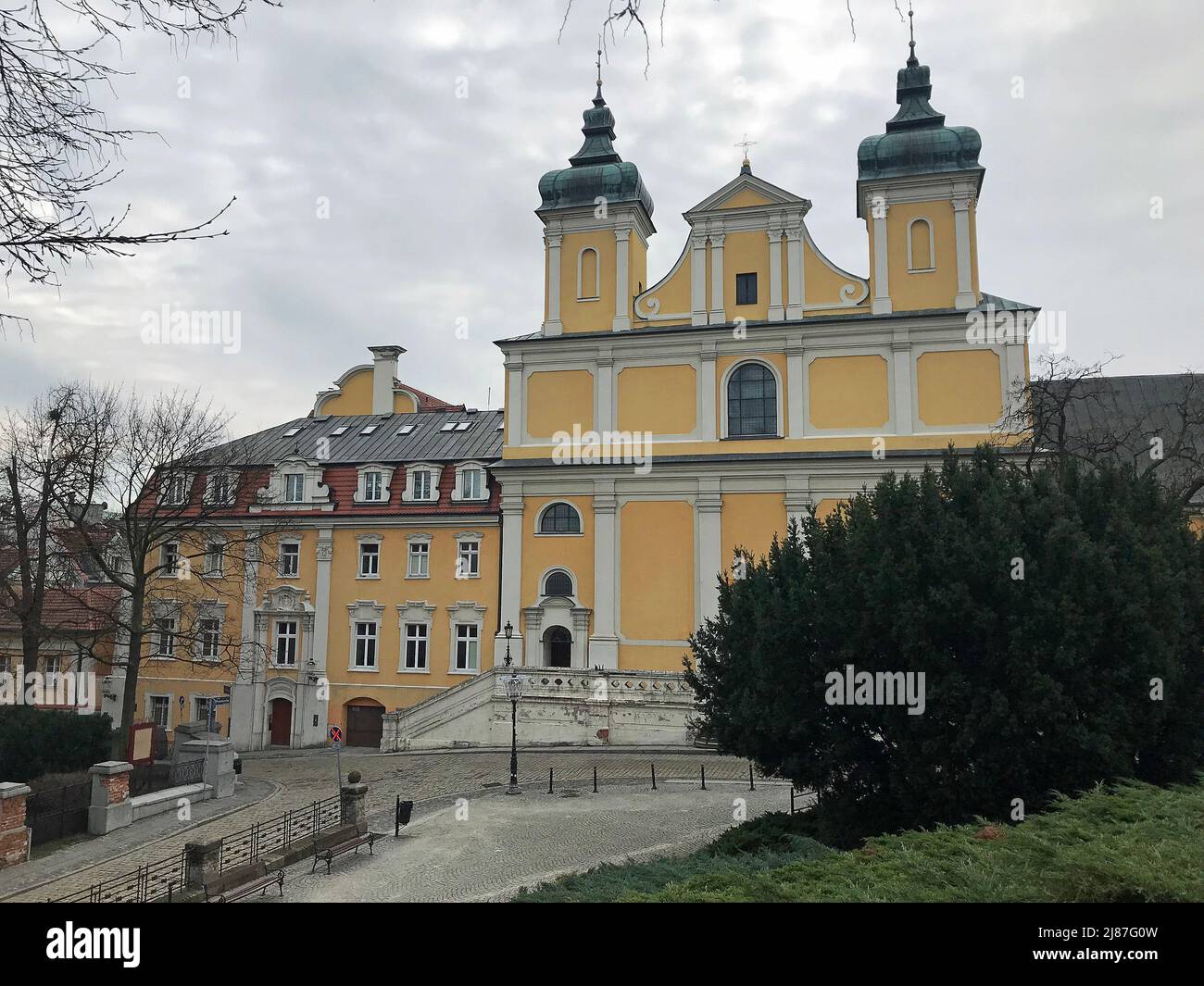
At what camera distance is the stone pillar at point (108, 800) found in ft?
57.1

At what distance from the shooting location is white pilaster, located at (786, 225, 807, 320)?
29859 mm

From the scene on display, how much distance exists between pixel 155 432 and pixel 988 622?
74.0ft

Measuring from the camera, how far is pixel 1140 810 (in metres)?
7.81

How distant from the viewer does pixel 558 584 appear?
3067cm

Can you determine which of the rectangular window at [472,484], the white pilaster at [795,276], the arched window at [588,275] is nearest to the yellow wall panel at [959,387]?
the white pilaster at [795,276]

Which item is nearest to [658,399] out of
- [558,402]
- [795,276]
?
[558,402]

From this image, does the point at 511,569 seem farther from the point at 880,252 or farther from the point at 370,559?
the point at 880,252

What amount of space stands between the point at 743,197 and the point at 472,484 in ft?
48.7

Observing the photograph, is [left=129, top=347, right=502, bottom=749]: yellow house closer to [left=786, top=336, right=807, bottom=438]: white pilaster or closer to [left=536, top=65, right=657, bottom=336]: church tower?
[left=536, top=65, right=657, bottom=336]: church tower

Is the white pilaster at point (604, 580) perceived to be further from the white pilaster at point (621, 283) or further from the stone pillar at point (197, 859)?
the stone pillar at point (197, 859)

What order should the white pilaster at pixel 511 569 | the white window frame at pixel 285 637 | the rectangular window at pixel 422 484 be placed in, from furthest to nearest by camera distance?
the rectangular window at pixel 422 484
the white window frame at pixel 285 637
the white pilaster at pixel 511 569

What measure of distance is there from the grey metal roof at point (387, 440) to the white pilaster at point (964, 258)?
1827cm
